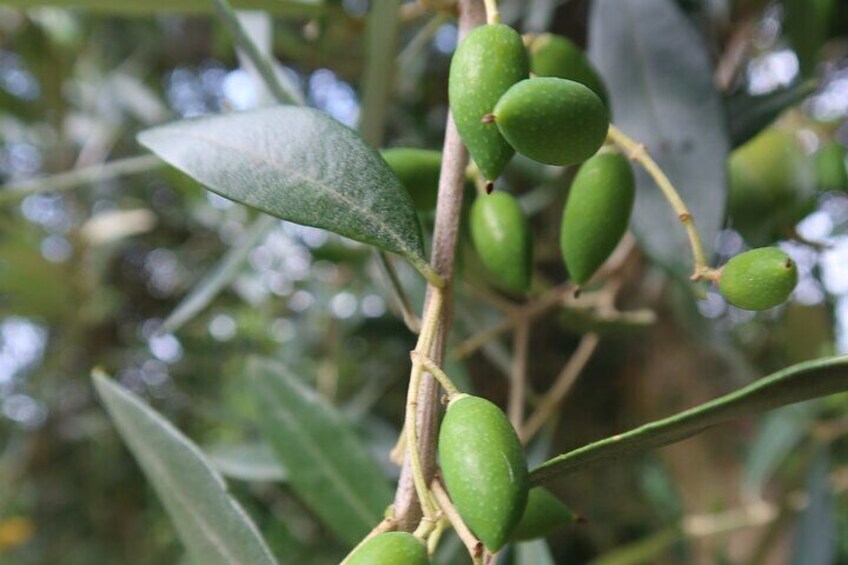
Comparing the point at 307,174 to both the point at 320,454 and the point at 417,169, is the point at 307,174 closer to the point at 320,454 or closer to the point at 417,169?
the point at 417,169

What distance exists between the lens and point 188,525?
50 centimetres

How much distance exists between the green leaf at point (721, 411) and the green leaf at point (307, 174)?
113 mm

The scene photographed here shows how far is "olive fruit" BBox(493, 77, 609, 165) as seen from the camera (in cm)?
35

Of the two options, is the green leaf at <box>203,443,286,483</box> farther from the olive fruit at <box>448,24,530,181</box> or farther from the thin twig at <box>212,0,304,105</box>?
the olive fruit at <box>448,24,530,181</box>

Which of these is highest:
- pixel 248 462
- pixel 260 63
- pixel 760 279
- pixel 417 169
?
pixel 260 63

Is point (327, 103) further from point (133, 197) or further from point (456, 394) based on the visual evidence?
point (456, 394)

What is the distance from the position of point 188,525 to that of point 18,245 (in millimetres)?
1126

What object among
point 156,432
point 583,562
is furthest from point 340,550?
point 156,432

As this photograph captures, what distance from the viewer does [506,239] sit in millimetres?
497

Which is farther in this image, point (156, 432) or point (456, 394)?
point (156, 432)

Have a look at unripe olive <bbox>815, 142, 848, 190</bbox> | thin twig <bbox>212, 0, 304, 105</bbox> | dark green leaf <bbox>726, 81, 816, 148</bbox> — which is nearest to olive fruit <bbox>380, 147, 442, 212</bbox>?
thin twig <bbox>212, 0, 304, 105</bbox>

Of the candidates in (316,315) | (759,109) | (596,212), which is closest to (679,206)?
(596,212)

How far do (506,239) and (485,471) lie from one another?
20cm

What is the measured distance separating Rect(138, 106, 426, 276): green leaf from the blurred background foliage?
8.5 inches
